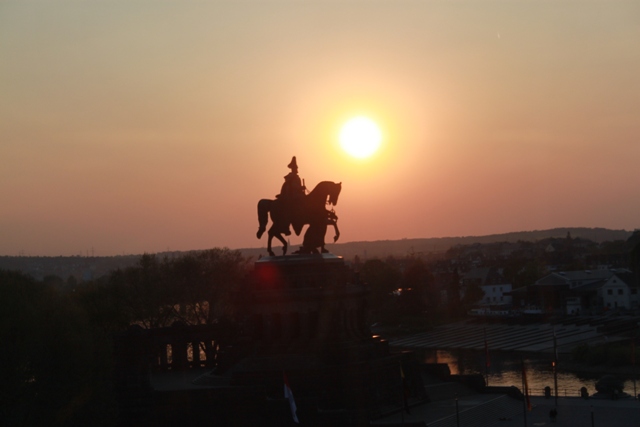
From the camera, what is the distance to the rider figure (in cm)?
5103

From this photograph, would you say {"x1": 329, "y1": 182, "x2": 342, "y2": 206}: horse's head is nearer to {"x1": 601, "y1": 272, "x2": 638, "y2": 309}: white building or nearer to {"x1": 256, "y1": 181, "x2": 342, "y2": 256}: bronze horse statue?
{"x1": 256, "y1": 181, "x2": 342, "y2": 256}: bronze horse statue

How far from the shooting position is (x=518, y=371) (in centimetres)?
7725

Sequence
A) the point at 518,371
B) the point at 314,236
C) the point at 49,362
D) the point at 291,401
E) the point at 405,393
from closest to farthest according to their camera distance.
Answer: the point at 49,362 → the point at 291,401 → the point at 405,393 → the point at 314,236 → the point at 518,371

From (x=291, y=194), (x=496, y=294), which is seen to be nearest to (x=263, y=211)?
(x=291, y=194)

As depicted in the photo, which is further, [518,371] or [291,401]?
[518,371]

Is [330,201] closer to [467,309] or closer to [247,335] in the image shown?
[247,335]

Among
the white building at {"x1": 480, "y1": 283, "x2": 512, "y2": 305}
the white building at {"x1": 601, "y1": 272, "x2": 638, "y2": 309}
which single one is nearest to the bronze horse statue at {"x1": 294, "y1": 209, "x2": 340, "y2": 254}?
the white building at {"x1": 601, "y1": 272, "x2": 638, "y2": 309}

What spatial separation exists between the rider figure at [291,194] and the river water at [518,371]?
16.5 meters

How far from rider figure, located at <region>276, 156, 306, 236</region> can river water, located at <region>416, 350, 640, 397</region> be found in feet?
54.0

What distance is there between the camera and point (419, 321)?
12875 cm

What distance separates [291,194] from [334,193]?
2127 millimetres

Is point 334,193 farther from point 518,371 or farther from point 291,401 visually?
point 518,371

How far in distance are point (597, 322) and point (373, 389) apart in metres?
69.4

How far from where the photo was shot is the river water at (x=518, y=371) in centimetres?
6512
